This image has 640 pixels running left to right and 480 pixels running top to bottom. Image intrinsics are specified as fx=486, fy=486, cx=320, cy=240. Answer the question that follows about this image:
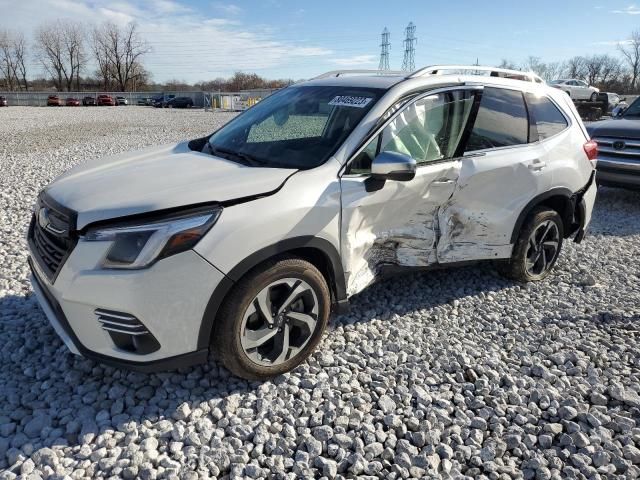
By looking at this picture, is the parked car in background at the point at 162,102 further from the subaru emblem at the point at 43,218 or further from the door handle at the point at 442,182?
the door handle at the point at 442,182

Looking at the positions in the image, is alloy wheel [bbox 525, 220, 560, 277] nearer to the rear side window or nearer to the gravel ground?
the gravel ground

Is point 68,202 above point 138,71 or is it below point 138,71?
below

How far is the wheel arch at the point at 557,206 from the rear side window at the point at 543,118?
20.4 inches

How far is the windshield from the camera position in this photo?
329 cm

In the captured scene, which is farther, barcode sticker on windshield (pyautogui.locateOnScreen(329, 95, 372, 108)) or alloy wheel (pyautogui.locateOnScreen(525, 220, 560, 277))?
alloy wheel (pyautogui.locateOnScreen(525, 220, 560, 277))

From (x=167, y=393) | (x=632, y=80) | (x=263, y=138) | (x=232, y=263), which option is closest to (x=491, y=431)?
(x=232, y=263)

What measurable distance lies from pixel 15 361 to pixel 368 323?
2475mm

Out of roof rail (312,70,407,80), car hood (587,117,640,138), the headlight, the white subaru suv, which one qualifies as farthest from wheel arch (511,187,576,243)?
car hood (587,117,640,138)

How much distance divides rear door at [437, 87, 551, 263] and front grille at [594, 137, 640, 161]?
14.7ft

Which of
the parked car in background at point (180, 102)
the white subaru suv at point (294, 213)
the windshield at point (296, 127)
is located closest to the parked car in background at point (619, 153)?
the white subaru suv at point (294, 213)

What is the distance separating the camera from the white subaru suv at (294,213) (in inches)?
99.7

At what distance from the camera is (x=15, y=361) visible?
322 cm

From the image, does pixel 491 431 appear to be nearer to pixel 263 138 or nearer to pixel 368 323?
pixel 368 323

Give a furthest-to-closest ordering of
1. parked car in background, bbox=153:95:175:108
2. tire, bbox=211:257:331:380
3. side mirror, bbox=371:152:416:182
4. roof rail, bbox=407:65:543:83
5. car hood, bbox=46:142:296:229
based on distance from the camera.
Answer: parked car in background, bbox=153:95:175:108
roof rail, bbox=407:65:543:83
side mirror, bbox=371:152:416:182
tire, bbox=211:257:331:380
car hood, bbox=46:142:296:229
